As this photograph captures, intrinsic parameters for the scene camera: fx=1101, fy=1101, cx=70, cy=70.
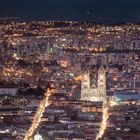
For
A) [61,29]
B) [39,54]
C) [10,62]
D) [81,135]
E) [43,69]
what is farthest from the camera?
[61,29]

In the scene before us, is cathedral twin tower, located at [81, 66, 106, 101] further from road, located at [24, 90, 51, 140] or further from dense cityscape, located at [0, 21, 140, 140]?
road, located at [24, 90, 51, 140]

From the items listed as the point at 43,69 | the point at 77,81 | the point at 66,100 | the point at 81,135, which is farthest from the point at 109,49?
the point at 81,135

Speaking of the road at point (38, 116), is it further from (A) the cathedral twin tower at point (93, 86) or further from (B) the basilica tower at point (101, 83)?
(B) the basilica tower at point (101, 83)

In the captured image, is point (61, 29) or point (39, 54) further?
point (61, 29)

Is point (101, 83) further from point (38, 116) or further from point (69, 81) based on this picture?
point (38, 116)

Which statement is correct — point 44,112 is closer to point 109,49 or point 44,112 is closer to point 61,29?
point 109,49

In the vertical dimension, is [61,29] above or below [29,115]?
above

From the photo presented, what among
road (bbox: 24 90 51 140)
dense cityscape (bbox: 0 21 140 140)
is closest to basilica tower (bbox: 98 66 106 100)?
dense cityscape (bbox: 0 21 140 140)

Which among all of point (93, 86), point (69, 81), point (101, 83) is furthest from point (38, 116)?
point (69, 81)
